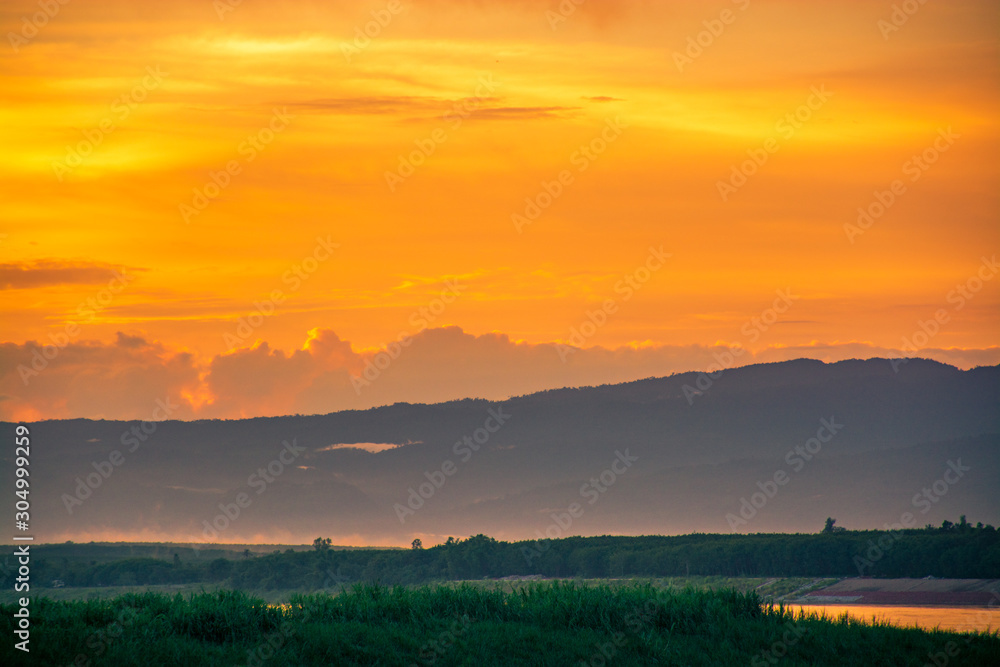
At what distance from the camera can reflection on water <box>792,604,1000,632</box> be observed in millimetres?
43969

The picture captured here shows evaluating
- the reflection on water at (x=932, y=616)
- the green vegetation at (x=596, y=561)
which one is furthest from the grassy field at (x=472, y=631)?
the green vegetation at (x=596, y=561)

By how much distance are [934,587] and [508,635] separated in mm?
52593

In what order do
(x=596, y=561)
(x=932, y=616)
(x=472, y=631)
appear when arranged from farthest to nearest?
(x=596, y=561) → (x=932, y=616) → (x=472, y=631)

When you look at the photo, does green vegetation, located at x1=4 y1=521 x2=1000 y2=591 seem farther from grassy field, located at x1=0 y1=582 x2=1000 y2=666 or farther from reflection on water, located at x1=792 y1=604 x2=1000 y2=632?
grassy field, located at x1=0 y1=582 x2=1000 y2=666

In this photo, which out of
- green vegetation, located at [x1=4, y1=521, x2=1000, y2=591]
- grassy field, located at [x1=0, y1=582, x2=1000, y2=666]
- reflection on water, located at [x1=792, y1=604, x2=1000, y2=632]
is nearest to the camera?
grassy field, located at [x1=0, y1=582, x2=1000, y2=666]

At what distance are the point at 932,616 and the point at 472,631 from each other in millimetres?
28308

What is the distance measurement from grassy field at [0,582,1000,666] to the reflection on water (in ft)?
10.5

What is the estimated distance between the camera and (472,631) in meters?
37.6

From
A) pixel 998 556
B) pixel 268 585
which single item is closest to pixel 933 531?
pixel 998 556

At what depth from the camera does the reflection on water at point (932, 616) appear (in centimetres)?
4397

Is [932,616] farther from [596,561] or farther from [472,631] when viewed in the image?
[596,561]

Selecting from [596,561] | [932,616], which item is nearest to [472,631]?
[932,616]

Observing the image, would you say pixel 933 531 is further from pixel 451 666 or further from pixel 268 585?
pixel 451 666

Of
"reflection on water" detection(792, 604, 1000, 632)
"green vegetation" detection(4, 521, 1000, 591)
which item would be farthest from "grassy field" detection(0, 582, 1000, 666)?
"green vegetation" detection(4, 521, 1000, 591)
